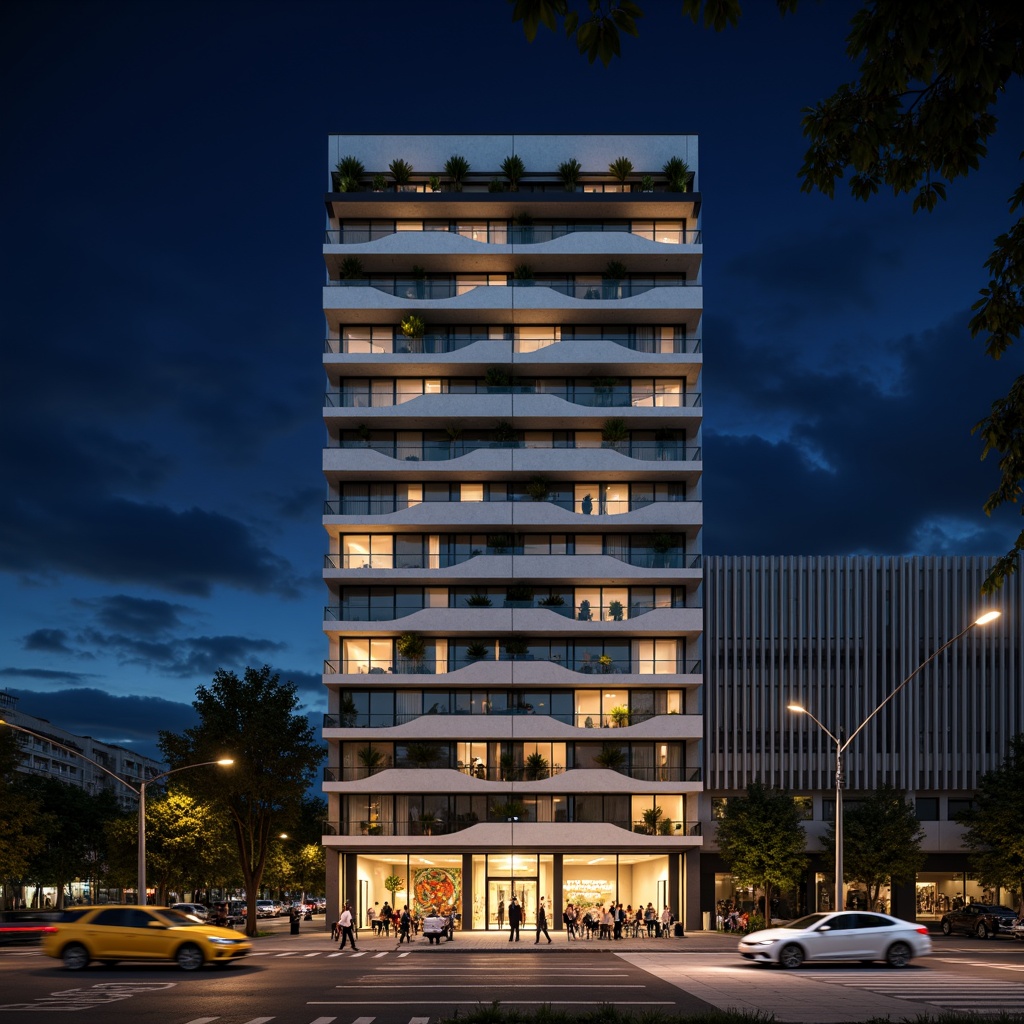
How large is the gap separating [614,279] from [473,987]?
4334 centimetres

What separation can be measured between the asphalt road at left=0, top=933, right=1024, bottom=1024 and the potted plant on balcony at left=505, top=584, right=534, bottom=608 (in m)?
22.0

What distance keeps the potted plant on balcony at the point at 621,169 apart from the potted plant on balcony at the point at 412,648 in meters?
26.6

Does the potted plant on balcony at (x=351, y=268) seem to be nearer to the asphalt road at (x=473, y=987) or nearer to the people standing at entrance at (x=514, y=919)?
the people standing at entrance at (x=514, y=919)

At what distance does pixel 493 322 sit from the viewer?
63.3 metres

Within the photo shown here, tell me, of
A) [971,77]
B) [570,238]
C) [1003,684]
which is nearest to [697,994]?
[971,77]

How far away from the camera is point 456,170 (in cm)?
6438

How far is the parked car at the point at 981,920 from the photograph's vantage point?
5628 cm

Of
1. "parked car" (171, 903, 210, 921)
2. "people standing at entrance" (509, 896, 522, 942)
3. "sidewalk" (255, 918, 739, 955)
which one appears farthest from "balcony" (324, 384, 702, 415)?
"parked car" (171, 903, 210, 921)

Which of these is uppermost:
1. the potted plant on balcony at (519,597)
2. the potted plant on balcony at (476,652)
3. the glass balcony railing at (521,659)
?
the potted plant on balcony at (519,597)

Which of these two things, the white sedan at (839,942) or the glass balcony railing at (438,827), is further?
the glass balcony railing at (438,827)

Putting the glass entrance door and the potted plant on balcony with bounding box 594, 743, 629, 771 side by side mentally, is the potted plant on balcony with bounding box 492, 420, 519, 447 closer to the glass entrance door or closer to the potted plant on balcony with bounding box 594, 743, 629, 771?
the potted plant on balcony with bounding box 594, 743, 629, 771

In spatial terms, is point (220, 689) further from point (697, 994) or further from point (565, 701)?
point (697, 994)

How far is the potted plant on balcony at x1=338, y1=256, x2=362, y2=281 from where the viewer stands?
6297 cm

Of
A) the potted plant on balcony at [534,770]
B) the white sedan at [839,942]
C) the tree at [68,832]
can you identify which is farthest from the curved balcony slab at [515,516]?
the tree at [68,832]
